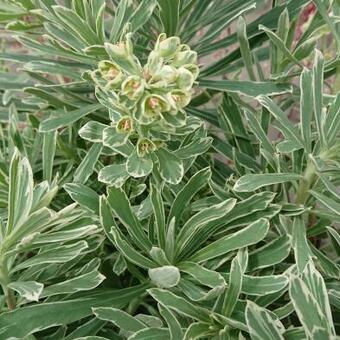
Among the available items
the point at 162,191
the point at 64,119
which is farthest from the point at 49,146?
the point at 162,191

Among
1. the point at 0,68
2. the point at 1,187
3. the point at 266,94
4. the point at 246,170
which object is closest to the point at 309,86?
the point at 266,94

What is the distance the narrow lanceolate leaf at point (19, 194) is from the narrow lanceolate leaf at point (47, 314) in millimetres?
103

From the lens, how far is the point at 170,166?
752 mm

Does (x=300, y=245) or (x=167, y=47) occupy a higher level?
(x=167, y=47)

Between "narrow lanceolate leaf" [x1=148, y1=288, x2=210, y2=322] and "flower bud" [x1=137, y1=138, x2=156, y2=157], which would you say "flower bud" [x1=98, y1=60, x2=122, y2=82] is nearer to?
"flower bud" [x1=137, y1=138, x2=156, y2=157]

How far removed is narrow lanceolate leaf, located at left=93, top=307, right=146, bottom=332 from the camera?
0.72 metres

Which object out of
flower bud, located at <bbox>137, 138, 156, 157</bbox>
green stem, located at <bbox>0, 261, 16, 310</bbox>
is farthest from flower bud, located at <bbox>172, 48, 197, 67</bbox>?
green stem, located at <bbox>0, 261, 16, 310</bbox>

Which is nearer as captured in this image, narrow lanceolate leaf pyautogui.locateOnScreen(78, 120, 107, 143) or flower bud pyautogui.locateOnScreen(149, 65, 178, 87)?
flower bud pyautogui.locateOnScreen(149, 65, 178, 87)

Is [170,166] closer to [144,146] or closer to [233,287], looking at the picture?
[144,146]

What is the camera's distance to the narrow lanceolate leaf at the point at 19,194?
69 centimetres

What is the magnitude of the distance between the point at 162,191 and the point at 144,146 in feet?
0.43

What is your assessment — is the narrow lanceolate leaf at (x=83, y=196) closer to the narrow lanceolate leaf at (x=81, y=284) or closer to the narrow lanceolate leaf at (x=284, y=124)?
the narrow lanceolate leaf at (x=81, y=284)

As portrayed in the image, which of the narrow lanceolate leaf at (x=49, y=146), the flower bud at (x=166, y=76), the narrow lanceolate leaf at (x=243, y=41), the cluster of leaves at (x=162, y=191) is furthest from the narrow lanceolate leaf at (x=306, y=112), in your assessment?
the narrow lanceolate leaf at (x=49, y=146)

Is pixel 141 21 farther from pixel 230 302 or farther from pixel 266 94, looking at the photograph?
pixel 230 302
